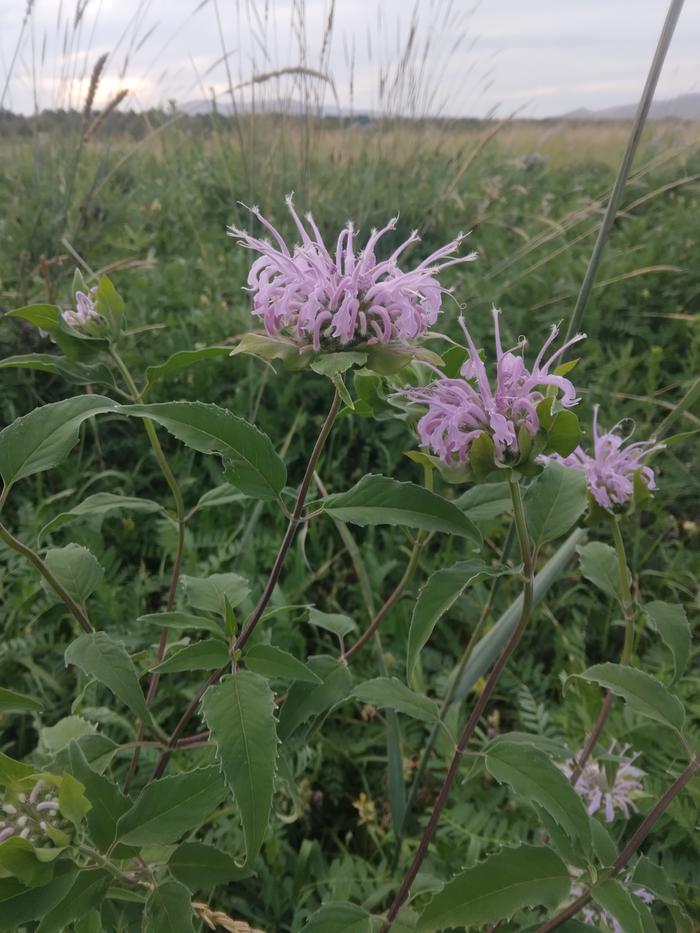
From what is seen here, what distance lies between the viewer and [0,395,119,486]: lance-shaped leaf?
22.5 inches

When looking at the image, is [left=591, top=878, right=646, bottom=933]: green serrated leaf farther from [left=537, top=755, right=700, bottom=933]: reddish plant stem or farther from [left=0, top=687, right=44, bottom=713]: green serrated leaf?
[left=0, top=687, right=44, bottom=713]: green serrated leaf

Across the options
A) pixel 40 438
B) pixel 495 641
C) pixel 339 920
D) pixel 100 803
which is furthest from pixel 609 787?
pixel 40 438

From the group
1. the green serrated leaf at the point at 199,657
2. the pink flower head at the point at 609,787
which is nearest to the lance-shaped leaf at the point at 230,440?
the green serrated leaf at the point at 199,657

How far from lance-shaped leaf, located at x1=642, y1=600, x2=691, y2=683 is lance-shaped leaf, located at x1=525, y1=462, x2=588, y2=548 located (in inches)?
5.4

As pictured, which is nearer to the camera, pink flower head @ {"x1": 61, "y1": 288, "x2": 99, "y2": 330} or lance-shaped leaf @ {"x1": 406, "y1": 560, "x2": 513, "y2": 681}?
lance-shaped leaf @ {"x1": 406, "y1": 560, "x2": 513, "y2": 681}

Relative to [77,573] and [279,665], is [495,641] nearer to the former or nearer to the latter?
[279,665]

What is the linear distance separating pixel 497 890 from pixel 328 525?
0.98m

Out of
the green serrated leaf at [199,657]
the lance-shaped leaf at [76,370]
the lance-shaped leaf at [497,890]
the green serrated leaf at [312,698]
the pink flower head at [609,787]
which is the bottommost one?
the pink flower head at [609,787]

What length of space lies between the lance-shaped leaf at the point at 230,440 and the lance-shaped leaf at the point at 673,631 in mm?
359

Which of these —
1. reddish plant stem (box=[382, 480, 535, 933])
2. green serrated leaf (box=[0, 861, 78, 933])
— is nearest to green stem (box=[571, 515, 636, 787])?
reddish plant stem (box=[382, 480, 535, 933])

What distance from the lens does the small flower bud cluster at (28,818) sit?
480 mm

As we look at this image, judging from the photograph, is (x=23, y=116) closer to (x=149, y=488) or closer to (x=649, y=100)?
(x=149, y=488)

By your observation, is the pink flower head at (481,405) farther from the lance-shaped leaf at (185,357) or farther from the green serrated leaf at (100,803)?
the green serrated leaf at (100,803)

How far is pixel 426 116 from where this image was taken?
8.46 feet
